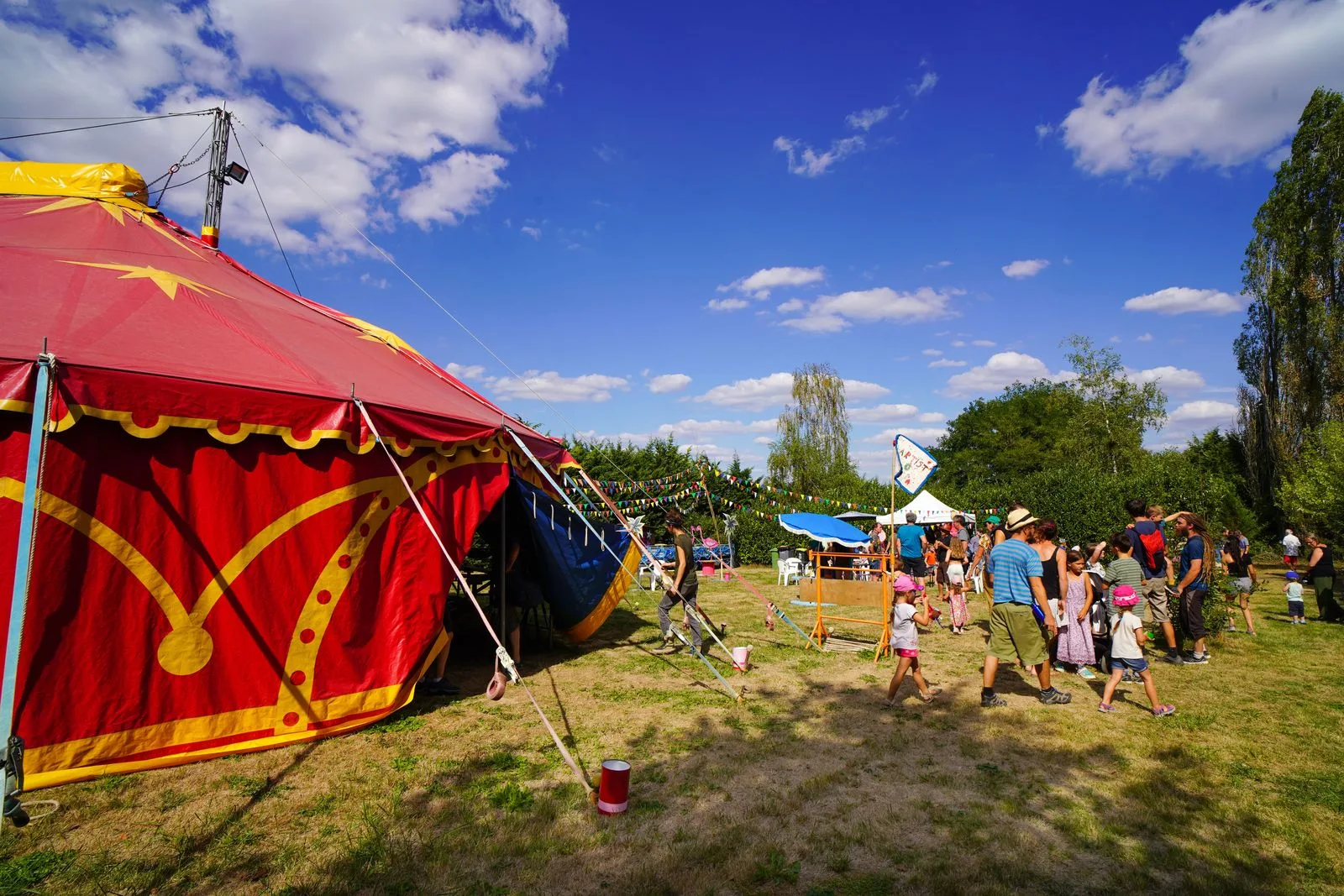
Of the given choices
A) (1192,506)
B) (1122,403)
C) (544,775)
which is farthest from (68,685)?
(1122,403)

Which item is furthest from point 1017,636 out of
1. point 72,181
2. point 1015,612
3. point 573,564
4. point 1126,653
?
point 72,181

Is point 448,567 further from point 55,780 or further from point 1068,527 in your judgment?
point 1068,527

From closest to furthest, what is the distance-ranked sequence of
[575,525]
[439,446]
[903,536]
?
1. [439,446]
2. [575,525]
3. [903,536]

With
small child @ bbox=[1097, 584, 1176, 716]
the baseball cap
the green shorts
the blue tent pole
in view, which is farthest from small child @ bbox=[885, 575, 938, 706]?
the blue tent pole

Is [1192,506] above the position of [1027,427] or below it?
below

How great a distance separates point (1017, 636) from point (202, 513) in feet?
21.9

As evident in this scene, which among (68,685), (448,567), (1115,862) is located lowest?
(1115,862)

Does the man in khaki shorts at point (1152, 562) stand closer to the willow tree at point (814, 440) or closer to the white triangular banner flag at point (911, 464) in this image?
the white triangular banner flag at point (911, 464)

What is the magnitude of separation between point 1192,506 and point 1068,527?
4.27 meters

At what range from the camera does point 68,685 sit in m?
4.31

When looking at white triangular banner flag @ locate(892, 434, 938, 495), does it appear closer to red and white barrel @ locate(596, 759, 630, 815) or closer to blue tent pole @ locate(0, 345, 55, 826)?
red and white barrel @ locate(596, 759, 630, 815)

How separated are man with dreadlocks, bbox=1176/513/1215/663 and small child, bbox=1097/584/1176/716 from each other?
88.6 inches

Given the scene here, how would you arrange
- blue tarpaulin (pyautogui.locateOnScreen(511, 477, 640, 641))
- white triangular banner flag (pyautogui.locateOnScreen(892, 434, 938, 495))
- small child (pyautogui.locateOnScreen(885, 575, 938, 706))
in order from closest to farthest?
small child (pyautogui.locateOnScreen(885, 575, 938, 706)), blue tarpaulin (pyautogui.locateOnScreen(511, 477, 640, 641)), white triangular banner flag (pyautogui.locateOnScreen(892, 434, 938, 495))

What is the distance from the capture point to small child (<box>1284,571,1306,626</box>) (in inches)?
437
